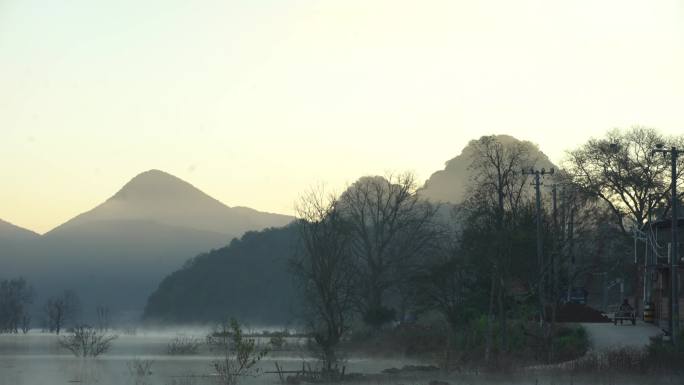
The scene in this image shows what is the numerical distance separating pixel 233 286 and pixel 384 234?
8011 cm

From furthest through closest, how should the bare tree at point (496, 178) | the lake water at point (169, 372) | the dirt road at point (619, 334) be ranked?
the bare tree at point (496, 178)
the dirt road at point (619, 334)
the lake water at point (169, 372)

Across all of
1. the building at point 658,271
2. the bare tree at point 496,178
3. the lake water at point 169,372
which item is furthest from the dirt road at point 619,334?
→ the bare tree at point 496,178

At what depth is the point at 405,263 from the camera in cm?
8519

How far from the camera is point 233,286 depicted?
168m

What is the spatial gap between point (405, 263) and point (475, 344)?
33183 millimetres

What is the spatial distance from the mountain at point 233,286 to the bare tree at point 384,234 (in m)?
69.5

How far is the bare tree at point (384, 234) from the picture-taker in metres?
83.8

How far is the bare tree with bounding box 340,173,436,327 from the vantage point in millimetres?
83812

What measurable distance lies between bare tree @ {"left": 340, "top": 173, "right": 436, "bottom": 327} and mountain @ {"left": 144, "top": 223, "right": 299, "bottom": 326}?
6945cm

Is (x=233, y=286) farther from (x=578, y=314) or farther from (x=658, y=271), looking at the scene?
(x=658, y=271)

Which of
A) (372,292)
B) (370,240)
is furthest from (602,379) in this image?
(370,240)

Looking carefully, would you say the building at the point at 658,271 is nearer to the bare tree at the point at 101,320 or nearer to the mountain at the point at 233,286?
the bare tree at the point at 101,320

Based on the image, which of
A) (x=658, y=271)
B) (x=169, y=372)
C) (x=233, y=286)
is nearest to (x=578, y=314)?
(x=658, y=271)

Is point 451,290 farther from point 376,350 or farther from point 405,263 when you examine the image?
point 405,263
